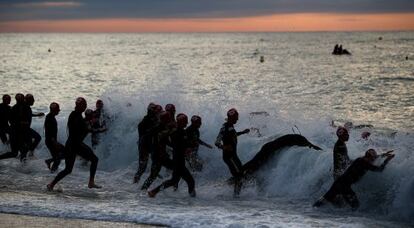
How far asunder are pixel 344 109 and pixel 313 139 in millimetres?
15069

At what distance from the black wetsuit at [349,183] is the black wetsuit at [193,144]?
302 centimetres

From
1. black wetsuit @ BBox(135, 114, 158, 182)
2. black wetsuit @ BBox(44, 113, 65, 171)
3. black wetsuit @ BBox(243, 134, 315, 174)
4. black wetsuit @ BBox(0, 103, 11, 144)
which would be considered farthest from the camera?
black wetsuit @ BBox(0, 103, 11, 144)

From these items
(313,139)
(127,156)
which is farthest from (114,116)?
(313,139)

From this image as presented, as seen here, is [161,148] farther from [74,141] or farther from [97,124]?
[97,124]

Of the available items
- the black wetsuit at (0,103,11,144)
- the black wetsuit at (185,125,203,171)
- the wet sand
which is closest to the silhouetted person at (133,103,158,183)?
the black wetsuit at (185,125,203,171)

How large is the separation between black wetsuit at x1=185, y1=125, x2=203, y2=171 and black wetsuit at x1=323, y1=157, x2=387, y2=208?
302 cm

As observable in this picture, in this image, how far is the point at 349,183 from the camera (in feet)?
34.4

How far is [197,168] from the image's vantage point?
45.7 feet

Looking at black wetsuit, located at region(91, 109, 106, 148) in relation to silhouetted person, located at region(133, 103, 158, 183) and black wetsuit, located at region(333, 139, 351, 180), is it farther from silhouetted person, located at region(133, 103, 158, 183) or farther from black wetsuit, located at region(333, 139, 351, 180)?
black wetsuit, located at region(333, 139, 351, 180)

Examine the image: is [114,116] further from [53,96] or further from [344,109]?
[53,96]

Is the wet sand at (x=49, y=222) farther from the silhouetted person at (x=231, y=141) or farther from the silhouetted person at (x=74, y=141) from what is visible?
the silhouetted person at (x=231, y=141)

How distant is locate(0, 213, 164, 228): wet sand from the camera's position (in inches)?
350

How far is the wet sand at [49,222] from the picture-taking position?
8898 millimetres

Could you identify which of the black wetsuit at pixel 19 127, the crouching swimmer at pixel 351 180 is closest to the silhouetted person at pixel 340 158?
the crouching swimmer at pixel 351 180
